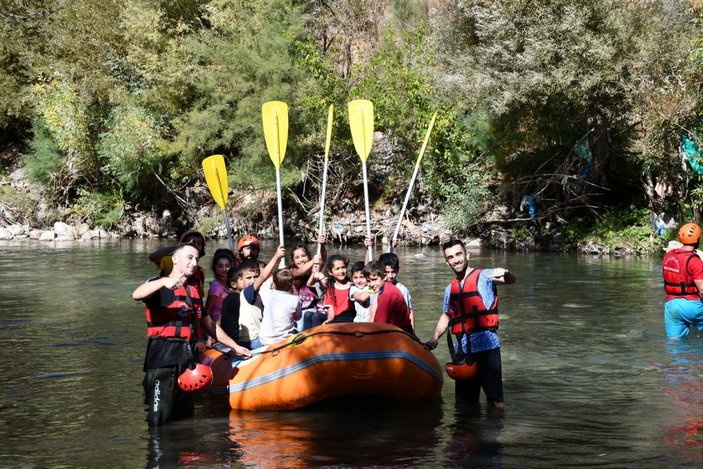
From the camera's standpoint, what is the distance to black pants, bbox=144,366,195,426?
555 centimetres

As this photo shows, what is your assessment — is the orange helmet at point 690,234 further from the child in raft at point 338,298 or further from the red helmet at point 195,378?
the red helmet at point 195,378

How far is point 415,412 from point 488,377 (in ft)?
2.70

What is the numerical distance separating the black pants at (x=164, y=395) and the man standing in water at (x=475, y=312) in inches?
69.3

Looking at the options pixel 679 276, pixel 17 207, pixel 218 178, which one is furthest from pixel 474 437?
pixel 17 207

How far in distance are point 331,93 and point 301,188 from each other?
11.1 ft

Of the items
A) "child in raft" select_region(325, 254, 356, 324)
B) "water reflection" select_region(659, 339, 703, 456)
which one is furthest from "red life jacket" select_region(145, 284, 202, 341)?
"water reflection" select_region(659, 339, 703, 456)

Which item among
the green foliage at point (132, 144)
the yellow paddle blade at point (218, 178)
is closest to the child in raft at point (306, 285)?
the yellow paddle blade at point (218, 178)

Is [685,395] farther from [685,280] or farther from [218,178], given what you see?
[218,178]

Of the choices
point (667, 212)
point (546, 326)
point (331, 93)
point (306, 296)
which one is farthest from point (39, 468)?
point (331, 93)

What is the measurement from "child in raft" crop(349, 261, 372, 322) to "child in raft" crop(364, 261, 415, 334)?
0.31ft

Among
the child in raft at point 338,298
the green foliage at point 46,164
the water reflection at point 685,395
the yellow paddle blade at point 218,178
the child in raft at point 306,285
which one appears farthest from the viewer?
the green foliage at point 46,164

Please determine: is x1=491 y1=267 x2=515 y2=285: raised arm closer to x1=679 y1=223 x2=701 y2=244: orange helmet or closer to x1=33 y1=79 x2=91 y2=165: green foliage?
x1=679 y1=223 x2=701 y2=244: orange helmet

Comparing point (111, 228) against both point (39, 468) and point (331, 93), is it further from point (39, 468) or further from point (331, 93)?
point (39, 468)

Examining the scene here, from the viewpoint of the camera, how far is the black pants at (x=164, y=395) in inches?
219
